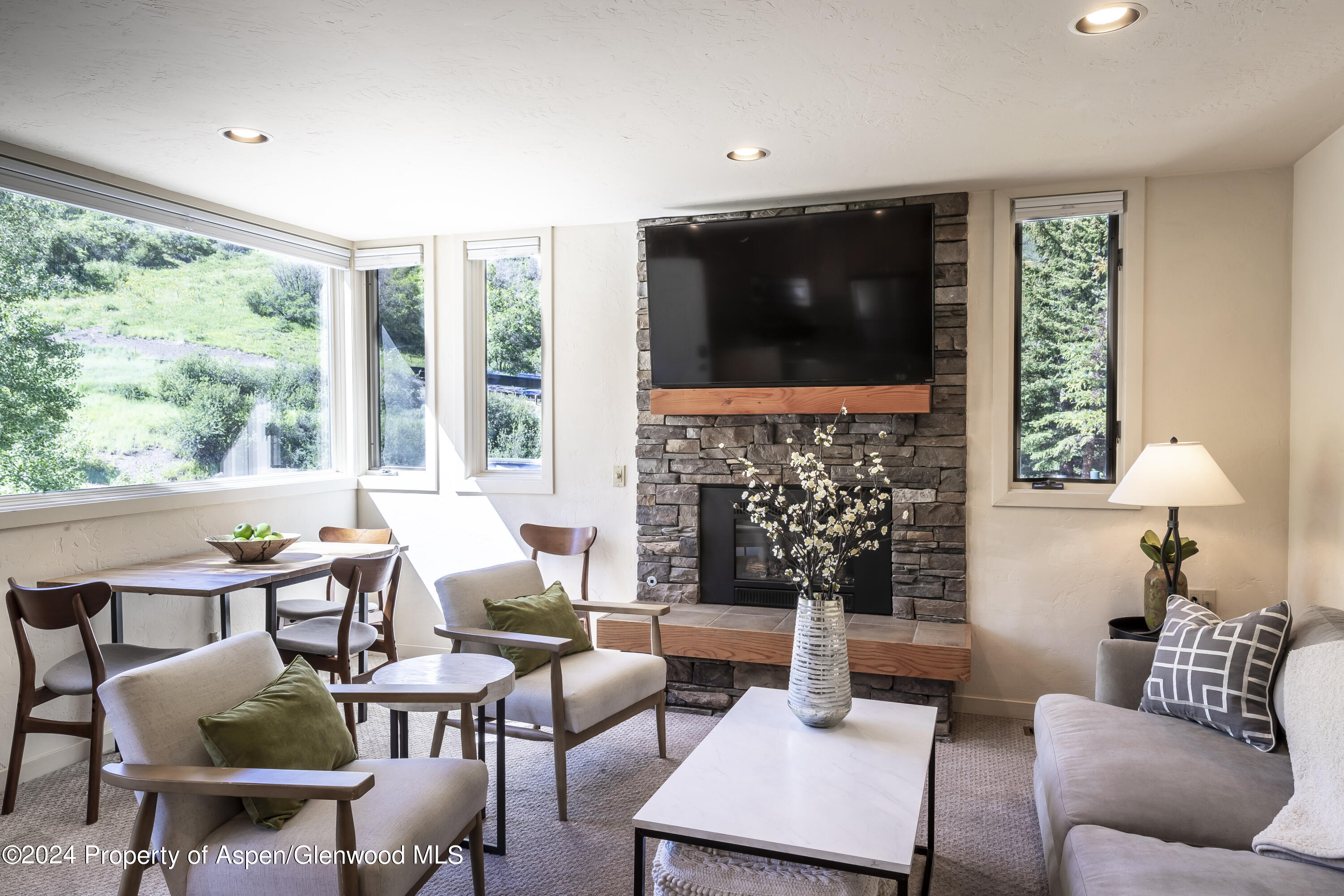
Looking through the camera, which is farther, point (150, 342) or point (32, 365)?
point (150, 342)

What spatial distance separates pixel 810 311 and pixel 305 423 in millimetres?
2886

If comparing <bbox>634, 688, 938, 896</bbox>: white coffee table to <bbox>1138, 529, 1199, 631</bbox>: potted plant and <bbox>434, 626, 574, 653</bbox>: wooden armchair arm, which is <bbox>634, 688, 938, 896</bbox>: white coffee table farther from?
<bbox>1138, 529, 1199, 631</bbox>: potted plant

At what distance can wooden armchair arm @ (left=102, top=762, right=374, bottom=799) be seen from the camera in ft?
5.47

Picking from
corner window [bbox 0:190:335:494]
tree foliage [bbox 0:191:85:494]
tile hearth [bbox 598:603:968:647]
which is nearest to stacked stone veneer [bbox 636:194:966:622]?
tile hearth [bbox 598:603:968:647]

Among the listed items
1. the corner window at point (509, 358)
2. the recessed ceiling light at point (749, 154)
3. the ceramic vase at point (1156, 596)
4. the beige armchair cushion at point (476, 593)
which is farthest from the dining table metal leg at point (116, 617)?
the ceramic vase at point (1156, 596)

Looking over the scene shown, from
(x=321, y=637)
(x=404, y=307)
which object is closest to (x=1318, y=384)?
(x=321, y=637)

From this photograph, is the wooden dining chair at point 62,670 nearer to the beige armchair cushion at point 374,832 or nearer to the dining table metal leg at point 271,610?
the dining table metal leg at point 271,610

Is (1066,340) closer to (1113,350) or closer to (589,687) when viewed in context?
(1113,350)

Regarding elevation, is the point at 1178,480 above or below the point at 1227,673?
above

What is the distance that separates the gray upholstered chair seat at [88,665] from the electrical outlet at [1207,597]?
4.02 m

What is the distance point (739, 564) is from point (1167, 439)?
203 centimetres

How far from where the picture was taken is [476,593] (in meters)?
3.15

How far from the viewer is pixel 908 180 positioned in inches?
147

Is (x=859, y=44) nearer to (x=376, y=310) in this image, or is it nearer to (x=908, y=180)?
(x=908, y=180)
